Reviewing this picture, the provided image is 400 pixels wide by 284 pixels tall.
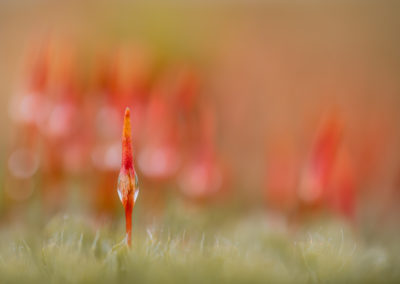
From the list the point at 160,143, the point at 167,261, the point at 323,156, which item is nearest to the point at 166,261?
the point at 167,261

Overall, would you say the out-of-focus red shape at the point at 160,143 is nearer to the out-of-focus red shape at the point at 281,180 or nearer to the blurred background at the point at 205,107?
the blurred background at the point at 205,107

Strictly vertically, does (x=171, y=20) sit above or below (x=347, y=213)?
above

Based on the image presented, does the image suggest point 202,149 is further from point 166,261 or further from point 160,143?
point 166,261

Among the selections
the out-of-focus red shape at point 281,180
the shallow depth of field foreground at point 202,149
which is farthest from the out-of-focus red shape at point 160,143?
the out-of-focus red shape at point 281,180

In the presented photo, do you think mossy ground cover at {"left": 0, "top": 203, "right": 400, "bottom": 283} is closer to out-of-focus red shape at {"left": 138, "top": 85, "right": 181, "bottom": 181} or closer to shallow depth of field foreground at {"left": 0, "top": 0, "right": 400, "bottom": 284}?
shallow depth of field foreground at {"left": 0, "top": 0, "right": 400, "bottom": 284}

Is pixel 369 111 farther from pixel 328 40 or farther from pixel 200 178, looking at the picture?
pixel 200 178

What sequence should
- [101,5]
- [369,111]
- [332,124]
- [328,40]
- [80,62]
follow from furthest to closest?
1. [101,5]
2. [328,40]
3. [80,62]
4. [369,111]
5. [332,124]

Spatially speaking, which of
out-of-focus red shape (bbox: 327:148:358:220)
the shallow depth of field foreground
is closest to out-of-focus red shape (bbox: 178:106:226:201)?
the shallow depth of field foreground

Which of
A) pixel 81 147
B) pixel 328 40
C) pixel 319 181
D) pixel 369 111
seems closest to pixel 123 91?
pixel 81 147
